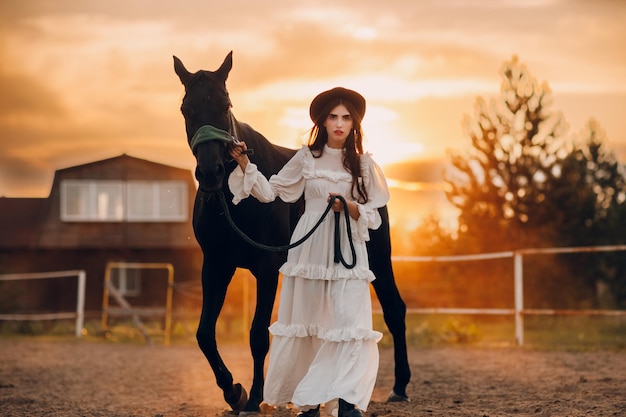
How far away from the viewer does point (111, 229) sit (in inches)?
1077

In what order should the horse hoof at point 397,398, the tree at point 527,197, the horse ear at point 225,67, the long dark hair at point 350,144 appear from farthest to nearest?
the tree at point 527,197 → the horse hoof at point 397,398 → the horse ear at point 225,67 → the long dark hair at point 350,144

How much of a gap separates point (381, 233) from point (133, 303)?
70.8 ft

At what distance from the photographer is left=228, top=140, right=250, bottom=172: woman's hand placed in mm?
4941

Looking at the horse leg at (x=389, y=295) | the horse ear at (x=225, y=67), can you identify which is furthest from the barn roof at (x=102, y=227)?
the horse ear at (x=225, y=67)

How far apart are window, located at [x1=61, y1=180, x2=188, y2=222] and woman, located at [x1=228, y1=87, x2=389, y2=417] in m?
22.4

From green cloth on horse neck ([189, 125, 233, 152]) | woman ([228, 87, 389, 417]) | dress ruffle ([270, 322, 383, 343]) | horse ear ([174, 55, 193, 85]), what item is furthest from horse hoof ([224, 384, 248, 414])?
horse ear ([174, 55, 193, 85])

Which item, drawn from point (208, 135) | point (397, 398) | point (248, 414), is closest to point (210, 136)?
point (208, 135)

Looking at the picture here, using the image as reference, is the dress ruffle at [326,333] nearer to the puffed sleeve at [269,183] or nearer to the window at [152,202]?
the puffed sleeve at [269,183]

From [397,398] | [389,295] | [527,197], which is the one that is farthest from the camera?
[527,197]

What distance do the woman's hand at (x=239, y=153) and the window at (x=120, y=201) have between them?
73.9 ft

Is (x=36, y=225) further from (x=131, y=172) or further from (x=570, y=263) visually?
(x=570, y=263)

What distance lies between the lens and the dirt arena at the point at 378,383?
6.14m

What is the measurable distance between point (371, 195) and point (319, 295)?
0.66 meters

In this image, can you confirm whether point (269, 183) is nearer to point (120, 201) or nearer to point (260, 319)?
point (260, 319)
